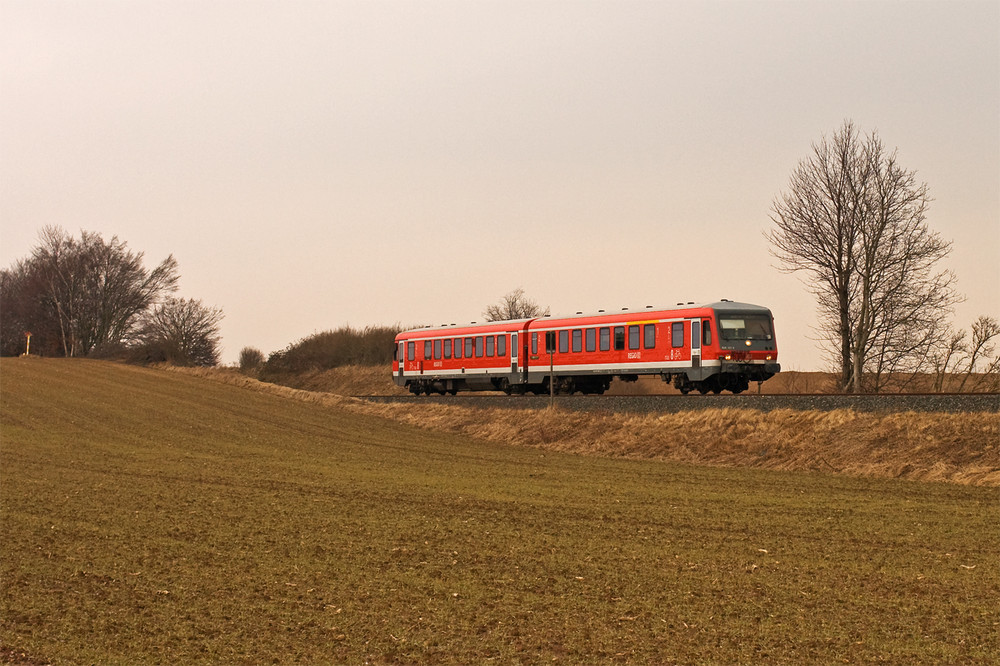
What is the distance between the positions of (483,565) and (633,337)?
23.9 m

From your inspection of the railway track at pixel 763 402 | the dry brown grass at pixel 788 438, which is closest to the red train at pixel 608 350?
the railway track at pixel 763 402

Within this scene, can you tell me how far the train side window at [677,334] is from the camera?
3316cm

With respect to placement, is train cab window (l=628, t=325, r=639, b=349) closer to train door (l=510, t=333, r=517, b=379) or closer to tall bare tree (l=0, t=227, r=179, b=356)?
train door (l=510, t=333, r=517, b=379)

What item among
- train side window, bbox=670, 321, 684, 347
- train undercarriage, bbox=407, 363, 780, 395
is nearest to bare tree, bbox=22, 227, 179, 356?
train undercarriage, bbox=407, 363, 780, 395

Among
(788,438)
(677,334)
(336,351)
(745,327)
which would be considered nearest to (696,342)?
(677,334)

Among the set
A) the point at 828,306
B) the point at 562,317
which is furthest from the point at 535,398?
the point at 828,306

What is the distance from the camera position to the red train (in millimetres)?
32531

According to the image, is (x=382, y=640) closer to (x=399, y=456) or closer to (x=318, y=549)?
(x=318, y=549)

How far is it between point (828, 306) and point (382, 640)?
33675mm

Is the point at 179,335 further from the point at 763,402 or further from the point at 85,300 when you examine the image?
the point at 763,402

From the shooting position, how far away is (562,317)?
1511 inches

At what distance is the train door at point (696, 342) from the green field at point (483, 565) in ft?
33.4

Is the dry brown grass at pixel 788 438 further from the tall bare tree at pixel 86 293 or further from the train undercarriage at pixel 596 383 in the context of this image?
the tall bare tree at pixel 86 293

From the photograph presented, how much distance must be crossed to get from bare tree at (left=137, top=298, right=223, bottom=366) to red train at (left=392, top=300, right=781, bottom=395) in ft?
89.6
